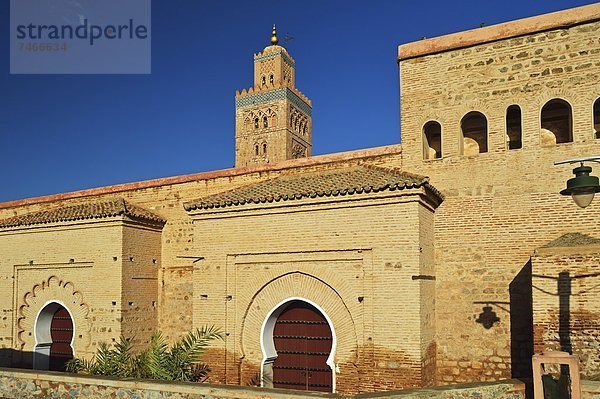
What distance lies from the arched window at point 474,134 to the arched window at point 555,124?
1090 mm

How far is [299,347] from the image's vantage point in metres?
11.0

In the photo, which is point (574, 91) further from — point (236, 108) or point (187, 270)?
point (236, 108)

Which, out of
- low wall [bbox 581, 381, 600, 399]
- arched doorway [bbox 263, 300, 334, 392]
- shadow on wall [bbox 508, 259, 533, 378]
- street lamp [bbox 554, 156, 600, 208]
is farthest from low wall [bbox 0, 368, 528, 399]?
street lamp [bbox 554, 156, 600, 208]

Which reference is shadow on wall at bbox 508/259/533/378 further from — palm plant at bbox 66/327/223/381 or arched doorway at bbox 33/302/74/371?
arched doorway at bbox 33/302/74/371

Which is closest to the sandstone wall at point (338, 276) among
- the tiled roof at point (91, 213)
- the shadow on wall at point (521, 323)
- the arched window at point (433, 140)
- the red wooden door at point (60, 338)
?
the shadow on wall at point (521, 323)

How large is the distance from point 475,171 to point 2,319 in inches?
489

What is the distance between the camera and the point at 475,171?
1074 cm

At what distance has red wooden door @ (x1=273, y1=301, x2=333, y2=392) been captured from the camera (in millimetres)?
10703

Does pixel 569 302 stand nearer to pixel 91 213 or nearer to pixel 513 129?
pixel 513 129

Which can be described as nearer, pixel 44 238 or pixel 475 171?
pixel 475 171

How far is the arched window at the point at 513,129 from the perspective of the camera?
1102 centimetres

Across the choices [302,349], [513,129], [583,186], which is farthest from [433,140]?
[583,186]

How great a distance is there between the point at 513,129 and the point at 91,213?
9.65 metres

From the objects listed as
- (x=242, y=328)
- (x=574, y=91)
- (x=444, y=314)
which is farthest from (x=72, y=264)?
(x=574, y=91)
